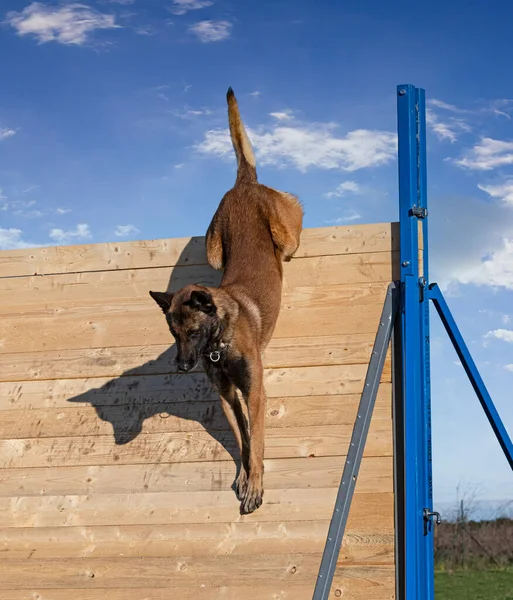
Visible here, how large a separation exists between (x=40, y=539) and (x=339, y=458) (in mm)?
1889

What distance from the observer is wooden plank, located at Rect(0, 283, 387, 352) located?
17.5 ft

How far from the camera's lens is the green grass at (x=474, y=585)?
1176cm

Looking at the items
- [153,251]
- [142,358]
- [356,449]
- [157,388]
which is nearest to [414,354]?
[356,449]

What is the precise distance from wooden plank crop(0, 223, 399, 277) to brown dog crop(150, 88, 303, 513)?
0.68 ft

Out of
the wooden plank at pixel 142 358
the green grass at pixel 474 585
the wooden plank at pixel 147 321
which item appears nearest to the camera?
the wooden plank at pixel 142 358

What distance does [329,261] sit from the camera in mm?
5582

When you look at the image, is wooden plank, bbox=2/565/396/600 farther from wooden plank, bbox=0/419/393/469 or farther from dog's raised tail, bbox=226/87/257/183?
dog's raised tail, bbox=226/87/257/183

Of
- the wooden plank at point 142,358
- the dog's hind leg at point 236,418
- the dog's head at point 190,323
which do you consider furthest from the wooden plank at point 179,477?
the dog's head at point 190,323

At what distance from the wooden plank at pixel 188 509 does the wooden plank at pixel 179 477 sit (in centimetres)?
4

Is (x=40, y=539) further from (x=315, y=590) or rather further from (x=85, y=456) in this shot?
(x=315, y=590)

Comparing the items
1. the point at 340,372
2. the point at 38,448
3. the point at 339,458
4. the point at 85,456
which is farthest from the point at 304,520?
the point at 38,448

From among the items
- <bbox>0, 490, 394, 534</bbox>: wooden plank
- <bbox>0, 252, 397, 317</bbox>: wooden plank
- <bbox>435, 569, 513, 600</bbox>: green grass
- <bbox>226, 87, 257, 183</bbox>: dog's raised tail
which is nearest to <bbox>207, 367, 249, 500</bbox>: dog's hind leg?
<bbox>0, 490, 394, 534</bbox>: wooden plank

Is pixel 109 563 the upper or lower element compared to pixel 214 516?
lower

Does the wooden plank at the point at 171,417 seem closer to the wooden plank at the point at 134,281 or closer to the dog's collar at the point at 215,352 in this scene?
the dog's collar at the point at 215,352
